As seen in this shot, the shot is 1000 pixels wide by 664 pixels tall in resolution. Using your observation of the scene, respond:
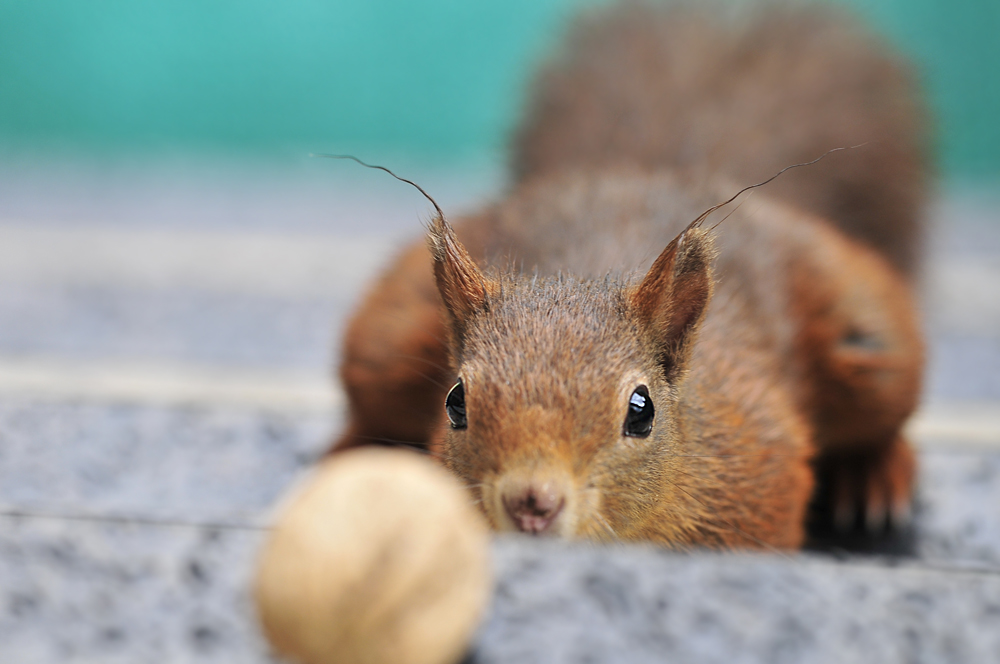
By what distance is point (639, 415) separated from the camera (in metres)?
1.25

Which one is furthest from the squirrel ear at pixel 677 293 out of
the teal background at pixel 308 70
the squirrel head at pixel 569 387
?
the teal background at pixel 308 70

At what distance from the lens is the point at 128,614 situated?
3.72 feet

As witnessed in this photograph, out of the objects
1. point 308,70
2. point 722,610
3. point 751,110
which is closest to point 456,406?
point 722,610

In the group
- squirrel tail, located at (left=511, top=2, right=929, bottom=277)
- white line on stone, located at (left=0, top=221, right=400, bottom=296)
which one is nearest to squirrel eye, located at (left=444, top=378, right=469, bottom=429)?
squirrel tail, located at (left=511, top=2, right=929, bottom=277)

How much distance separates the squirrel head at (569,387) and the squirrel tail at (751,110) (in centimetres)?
102

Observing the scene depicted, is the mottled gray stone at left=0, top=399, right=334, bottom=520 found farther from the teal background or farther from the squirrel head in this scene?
the teal background

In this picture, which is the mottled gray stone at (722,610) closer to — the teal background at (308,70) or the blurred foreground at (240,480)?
the blurred foreground at (240,480)

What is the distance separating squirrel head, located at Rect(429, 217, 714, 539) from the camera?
1.16 m

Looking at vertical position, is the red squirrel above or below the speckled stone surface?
above

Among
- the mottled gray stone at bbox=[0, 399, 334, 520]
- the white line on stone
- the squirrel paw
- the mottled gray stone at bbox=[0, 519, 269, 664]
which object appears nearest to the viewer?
the mottled gray stone at bbox=[0, 519, 269, 664]

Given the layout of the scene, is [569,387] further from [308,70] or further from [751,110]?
[308,70]

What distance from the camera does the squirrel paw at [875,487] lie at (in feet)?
6.77

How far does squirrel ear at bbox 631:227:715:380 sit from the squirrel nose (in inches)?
11.1

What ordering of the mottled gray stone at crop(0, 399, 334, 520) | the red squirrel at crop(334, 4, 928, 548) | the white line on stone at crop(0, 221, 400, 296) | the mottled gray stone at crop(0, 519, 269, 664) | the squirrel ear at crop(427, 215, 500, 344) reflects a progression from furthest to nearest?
the white line on stone at crop(0, 221, 400, 296) → the mottled gray stone at crop(0, 399, 334, 520) → the squirrel ear at crop(427, 215, 500, 344) → the red squirrel at crop(334, 4, 928, 548) → the mottled gray stone at crop(0, 519, 269, 664)
